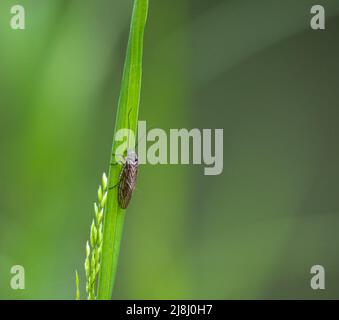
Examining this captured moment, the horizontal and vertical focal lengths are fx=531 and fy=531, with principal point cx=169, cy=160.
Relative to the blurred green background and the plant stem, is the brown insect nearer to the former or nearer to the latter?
the plant stem

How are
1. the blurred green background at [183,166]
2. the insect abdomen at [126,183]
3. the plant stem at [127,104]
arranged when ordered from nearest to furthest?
1. the plant stem at [127,104]
2. the insect abdomen at [126,183]
3. the blurred green background at [183,166]

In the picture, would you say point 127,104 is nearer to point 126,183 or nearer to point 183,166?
point 126,183

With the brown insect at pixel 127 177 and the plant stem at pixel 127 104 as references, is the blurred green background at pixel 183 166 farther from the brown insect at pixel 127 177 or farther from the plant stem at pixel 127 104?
the plant stem at pixel 127 104

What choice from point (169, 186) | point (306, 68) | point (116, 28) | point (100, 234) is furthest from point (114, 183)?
point (306, 68)

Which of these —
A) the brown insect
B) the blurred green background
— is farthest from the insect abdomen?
the blurred green background

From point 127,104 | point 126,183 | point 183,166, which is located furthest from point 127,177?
point 183,166

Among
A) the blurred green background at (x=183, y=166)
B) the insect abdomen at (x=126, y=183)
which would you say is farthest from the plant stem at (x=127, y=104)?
the blurred green background at (x=183, y=166)
